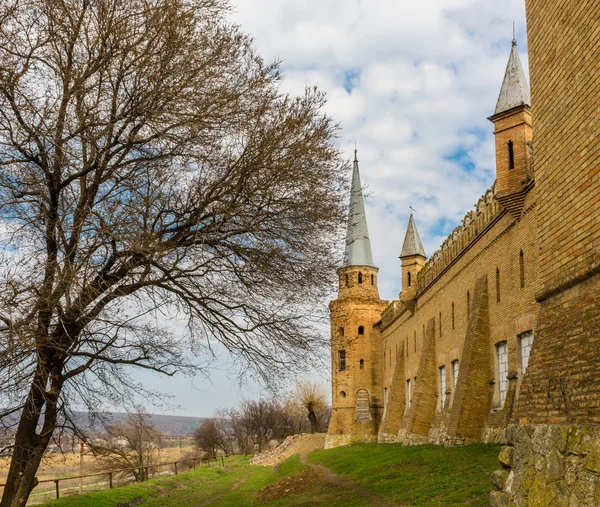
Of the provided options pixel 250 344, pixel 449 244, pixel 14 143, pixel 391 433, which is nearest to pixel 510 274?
pixel 449 244

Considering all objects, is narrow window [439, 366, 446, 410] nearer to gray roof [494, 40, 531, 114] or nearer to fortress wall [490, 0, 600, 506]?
gray roof [494, 40, 531, 114]

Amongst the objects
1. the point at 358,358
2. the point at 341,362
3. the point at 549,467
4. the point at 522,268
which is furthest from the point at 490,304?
the point at 341,362

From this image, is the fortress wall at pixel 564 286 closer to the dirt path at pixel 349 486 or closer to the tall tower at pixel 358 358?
the dirt path at pixel 349 486

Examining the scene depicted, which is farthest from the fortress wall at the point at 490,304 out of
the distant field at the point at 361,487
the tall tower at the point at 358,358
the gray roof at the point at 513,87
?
the tall tower at the point at 358,358

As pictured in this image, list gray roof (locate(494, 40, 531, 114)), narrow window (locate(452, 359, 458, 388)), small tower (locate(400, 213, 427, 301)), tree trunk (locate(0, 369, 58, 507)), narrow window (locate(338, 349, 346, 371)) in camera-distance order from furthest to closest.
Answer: narrow window (locate(338, 349, 346, 371)) → small tower (locate(400, 213, 427, 301)) → narrow window (locate(452, 359, 458, 388)) → gray roof (locate(494, 40, 531, 114)) → tree trunk (locate(0, 369, 58, 507))

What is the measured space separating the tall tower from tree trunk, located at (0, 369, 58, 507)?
33.8 metres

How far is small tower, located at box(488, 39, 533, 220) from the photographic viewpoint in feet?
56.7

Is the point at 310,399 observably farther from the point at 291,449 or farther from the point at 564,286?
the point at 564,286

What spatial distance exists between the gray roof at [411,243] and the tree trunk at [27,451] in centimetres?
3537

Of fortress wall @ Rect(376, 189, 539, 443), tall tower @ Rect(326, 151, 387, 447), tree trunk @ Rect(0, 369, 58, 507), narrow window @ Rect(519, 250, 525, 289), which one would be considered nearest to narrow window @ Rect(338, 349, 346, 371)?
tall tower @ Rect(326, 151, 387, 447)

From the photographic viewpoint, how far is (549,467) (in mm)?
6926

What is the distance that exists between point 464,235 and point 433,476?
36.9 feet

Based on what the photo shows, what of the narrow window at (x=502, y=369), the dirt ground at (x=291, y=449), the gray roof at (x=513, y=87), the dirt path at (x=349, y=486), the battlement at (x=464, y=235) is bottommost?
the dirt ground at (x=291, y=449)

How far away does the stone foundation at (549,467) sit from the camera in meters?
6.20
